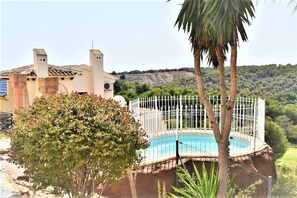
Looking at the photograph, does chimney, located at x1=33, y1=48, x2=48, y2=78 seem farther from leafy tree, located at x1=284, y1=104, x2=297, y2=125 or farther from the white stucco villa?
leafy tree, located at x1=284, y1=104, x2=297, y2=125

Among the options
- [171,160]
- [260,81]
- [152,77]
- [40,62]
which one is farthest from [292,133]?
[40,62]

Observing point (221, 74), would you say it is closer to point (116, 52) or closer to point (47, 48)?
point (47, 48)

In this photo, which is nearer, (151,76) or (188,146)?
(188,146)

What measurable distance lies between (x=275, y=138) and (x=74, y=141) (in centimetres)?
1108

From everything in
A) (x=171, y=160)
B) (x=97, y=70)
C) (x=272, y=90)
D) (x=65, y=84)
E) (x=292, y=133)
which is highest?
(x=97, y=70)

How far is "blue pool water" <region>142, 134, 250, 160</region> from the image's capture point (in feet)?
27.7

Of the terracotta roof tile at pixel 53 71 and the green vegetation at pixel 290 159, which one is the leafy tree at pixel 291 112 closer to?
the green vegetation at pixel 290 159

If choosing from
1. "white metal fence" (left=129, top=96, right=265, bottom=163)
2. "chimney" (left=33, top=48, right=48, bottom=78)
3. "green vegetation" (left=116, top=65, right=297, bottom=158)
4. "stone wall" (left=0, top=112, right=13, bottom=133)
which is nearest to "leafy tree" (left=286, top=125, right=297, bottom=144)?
"green vegetation" (left=116, top=65, right=297, bottom=158)

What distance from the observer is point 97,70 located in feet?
46.2

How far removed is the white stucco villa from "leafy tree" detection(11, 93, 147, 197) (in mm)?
2261

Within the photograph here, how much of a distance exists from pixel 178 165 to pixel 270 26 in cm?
770

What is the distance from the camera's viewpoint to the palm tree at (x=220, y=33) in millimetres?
5496

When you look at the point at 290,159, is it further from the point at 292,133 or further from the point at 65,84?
the point at 65,84

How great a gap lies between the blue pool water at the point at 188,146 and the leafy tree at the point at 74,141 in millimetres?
2477
